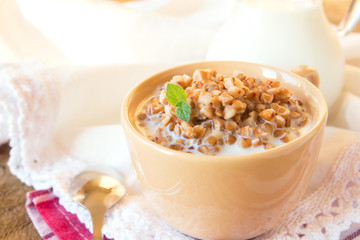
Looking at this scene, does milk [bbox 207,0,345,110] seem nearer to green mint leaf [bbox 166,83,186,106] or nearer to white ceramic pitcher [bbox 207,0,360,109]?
white ceramic pitcher [bbox 207,0,360,109]

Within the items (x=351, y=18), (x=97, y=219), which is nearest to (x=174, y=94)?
(x=97, y=219)

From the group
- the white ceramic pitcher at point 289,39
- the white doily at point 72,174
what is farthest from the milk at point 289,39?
the white doily at point 72,174

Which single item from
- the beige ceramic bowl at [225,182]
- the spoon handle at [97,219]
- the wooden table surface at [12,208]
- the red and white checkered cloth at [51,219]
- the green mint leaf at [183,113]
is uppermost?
the green mint leaf at [183,113]

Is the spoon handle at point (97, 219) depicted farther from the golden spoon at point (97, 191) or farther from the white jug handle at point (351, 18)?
the white jug handle at point (351, 18)

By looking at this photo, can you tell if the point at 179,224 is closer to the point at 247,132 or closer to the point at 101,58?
the point at 247,132

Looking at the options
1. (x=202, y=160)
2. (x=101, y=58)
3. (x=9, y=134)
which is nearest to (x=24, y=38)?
(x=101, y=58)

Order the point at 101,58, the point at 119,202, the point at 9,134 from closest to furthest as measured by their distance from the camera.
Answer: the point at 119,202 → the point at 9,134 → the point at 101,58
